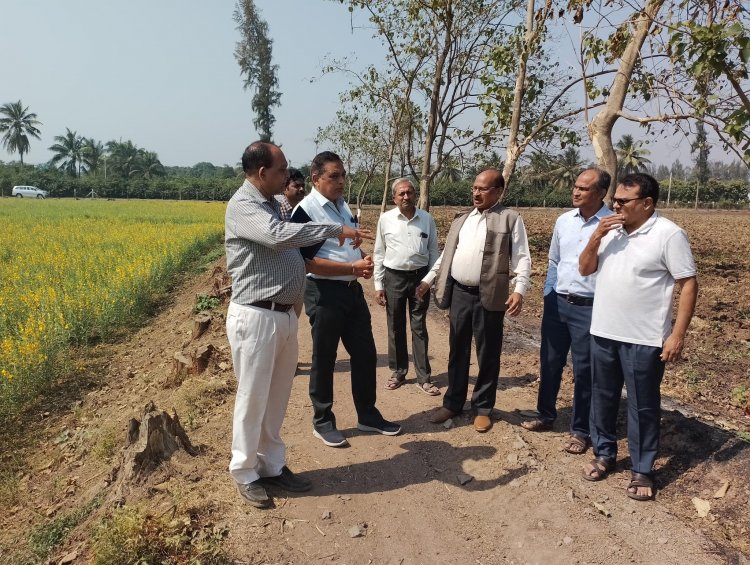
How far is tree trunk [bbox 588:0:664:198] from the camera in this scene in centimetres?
594

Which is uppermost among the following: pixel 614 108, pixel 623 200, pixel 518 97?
pixel 518 97

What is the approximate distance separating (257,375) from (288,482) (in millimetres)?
770

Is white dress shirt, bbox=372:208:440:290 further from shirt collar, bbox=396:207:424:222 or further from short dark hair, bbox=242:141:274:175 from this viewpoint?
short dark hair, bbox=242:141:274:175

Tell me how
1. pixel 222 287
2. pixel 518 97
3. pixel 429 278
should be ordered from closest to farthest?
pixel 429 278 < pixel 518 97 < pixel 222 287

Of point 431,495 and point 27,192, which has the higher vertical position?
point 27,192

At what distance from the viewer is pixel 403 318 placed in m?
4.66

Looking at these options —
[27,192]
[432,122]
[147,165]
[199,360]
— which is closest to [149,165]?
[147,165]

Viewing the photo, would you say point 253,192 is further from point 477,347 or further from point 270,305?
point 477,347

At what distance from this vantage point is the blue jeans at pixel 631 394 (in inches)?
115

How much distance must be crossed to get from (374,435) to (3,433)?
3.60m

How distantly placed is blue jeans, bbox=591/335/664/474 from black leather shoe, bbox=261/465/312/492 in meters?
1.82

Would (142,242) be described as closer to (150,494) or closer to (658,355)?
(150,494)

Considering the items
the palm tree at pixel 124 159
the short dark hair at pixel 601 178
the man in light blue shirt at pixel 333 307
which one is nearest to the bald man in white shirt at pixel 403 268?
the man in light blue shirt at pixel 333 307

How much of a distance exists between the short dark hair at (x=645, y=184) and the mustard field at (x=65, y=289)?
544cm
